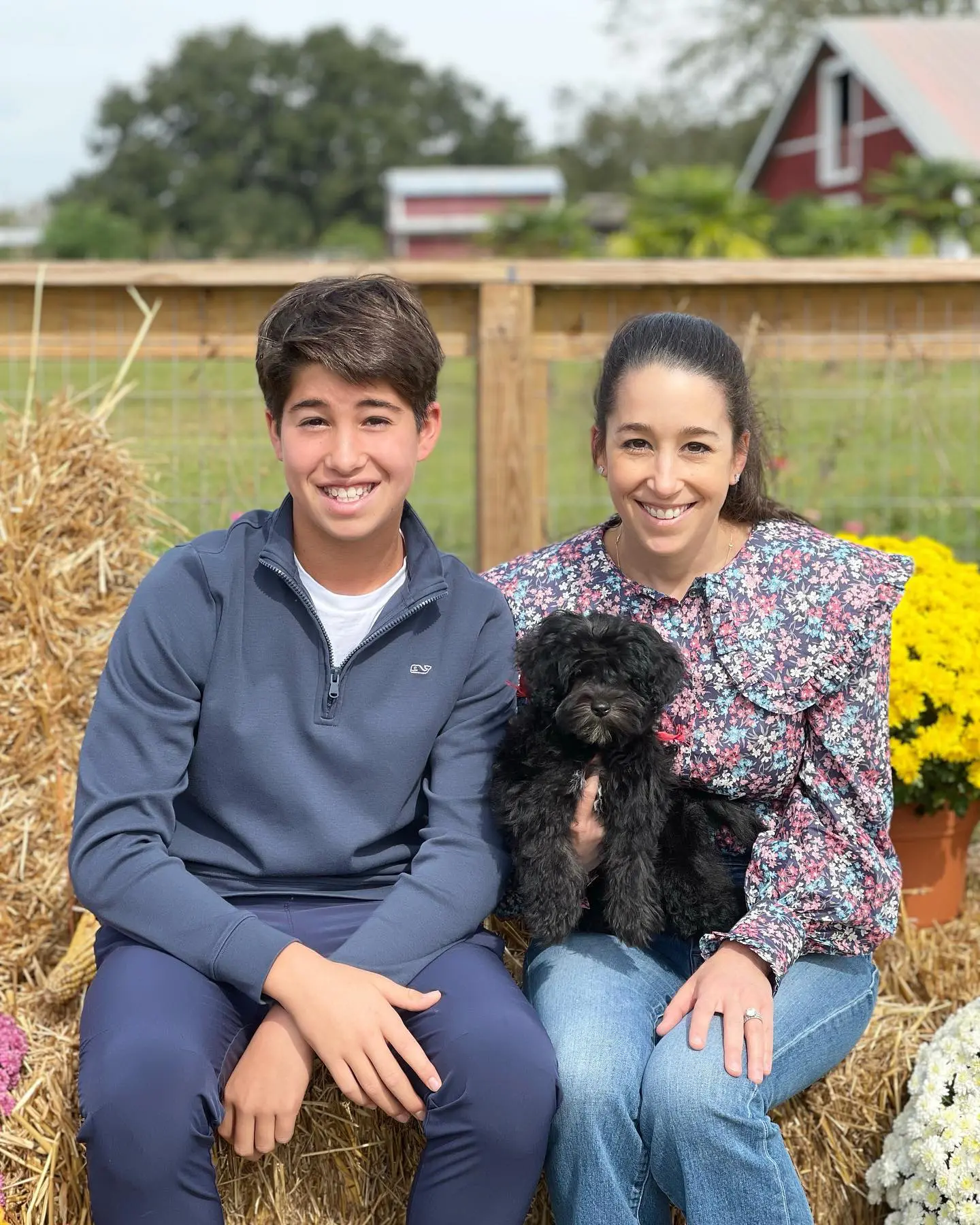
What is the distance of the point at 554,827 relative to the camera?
263 cm

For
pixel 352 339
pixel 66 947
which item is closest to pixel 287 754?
pixel 352 339

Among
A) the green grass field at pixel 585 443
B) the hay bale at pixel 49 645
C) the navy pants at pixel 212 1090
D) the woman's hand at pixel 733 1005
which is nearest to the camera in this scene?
the navy pants at pixel 212 1090

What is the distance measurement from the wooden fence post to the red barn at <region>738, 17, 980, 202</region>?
29.8 meters

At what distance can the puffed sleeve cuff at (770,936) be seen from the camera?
2.58 metres

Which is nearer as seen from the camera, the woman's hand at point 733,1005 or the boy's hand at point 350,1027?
the boy's hand at point 350,1027

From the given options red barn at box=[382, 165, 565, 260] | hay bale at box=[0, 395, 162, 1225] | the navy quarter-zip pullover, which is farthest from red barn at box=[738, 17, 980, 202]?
the navy quarter-zip pullover

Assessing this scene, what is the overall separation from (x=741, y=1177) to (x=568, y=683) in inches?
37.3

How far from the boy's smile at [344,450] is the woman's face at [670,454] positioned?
1.54 feet

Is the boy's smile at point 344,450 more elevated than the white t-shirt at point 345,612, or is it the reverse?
the boy's smile at point 344,450

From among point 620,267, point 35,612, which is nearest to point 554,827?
point 35,612

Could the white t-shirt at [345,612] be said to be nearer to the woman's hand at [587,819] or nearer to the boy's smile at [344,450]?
the boy's smile at [344,450]

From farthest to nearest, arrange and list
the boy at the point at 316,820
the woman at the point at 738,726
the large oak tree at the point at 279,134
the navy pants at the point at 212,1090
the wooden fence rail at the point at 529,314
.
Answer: the large oak tree at the point at 279,134 → the wooden fence rail at the point at 529,314 → the woman at the point at 738,726 → the boy at the point at 316,820 → the navy pants at the point at 212,1090

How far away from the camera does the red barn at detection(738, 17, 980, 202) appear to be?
3325cm

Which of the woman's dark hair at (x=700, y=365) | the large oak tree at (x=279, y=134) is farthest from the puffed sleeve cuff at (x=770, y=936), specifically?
the large oak tree at (x=279, y=134)
